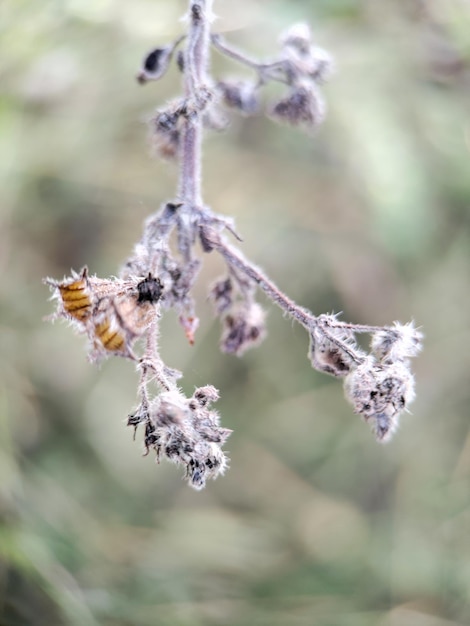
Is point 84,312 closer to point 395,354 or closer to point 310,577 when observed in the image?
point 395,354

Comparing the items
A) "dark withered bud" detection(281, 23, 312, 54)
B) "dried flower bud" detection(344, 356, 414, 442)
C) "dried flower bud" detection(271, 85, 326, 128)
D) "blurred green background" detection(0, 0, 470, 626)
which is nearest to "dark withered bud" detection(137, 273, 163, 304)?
"dried flower bud" detection(344, 356, 414, 442)

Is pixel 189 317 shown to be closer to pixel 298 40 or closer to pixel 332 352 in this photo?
pixel 332 352

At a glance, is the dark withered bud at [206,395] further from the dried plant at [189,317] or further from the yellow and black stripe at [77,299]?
the yellow and black stripe at [77,299]

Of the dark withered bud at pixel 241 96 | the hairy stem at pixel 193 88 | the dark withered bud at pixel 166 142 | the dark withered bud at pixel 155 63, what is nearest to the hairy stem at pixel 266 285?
the hairy stem at pixel 193 88

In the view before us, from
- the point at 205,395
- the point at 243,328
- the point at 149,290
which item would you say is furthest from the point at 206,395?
the point at 243,328

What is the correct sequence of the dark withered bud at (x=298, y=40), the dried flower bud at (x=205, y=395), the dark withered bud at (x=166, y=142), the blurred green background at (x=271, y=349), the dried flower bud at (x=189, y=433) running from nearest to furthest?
the dried flower bud at (x=189, y=433)
the dried flower bud at (x=205, y=395)
the dark withered bud at (x=166, y=142)
the dark withered bud at (x=298, y=40)
the blurred green background at (x=271, y=349)

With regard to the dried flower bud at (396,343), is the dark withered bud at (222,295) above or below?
above

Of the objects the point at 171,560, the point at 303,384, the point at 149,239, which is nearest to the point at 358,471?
the point at 303,384
